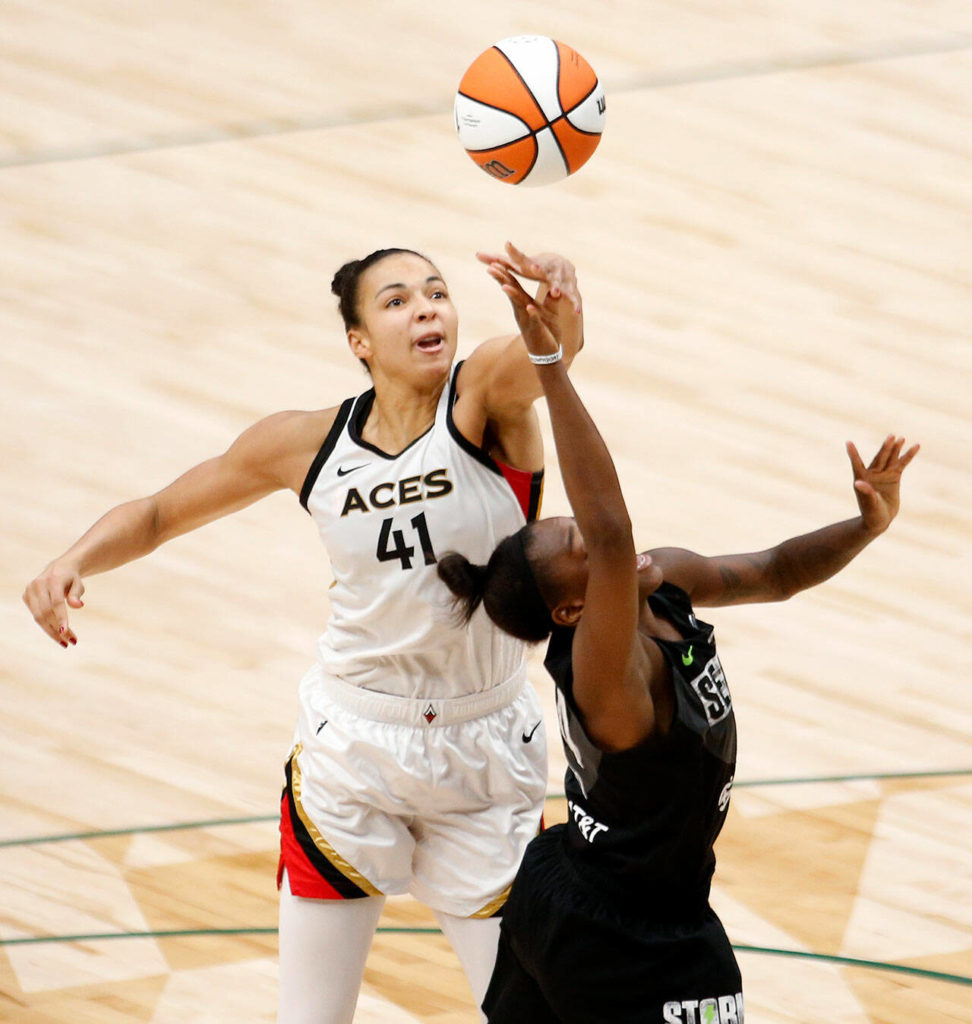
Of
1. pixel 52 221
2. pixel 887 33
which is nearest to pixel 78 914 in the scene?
pixel 52 221

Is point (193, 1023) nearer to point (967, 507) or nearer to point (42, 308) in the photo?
point (967, 507)

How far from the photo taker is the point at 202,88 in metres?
9.59

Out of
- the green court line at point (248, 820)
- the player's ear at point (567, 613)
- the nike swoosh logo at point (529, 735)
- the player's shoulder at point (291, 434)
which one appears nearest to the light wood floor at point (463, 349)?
the green court line at point (248, 820)

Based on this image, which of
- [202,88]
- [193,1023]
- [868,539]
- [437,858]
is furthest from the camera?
[202,88]

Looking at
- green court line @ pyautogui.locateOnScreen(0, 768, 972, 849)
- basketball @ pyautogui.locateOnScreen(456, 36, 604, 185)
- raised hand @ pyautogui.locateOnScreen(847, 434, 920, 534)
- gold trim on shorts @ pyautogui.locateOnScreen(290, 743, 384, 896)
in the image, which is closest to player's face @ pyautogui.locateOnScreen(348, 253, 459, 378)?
Answer: basketball @ pyautogui.locateOnScreen(456, 36, 604, 185)

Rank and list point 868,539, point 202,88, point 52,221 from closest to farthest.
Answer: point 868,539, point 52,221, point 202,88

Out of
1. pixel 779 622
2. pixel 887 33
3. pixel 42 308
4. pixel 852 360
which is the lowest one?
pixel 779 622

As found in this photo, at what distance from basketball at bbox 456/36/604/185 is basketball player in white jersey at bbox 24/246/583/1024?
0.48 meters

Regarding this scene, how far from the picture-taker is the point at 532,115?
171 inches

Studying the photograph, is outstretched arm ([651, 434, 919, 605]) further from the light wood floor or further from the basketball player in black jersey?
the light wood floor

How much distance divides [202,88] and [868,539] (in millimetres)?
6642

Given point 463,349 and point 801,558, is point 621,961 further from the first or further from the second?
point 463,349

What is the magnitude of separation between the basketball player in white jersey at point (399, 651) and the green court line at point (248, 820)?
151 centimetres

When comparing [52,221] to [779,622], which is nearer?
[779,622]
